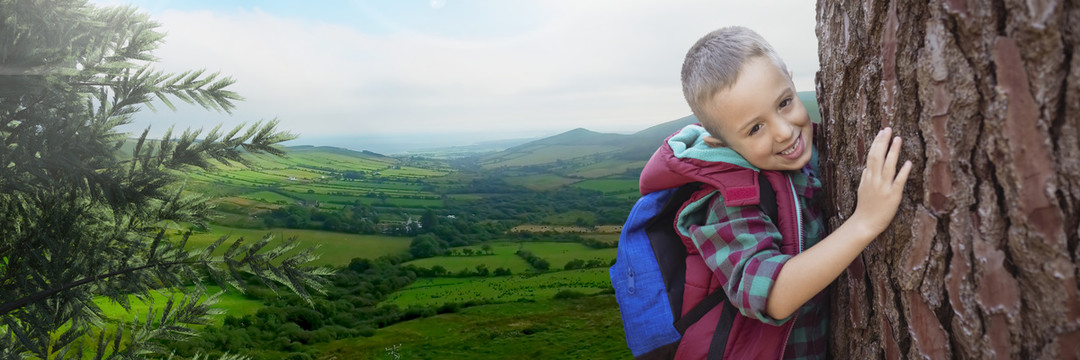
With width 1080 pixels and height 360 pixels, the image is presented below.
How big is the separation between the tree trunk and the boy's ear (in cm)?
36

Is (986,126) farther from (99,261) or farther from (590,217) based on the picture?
(590,217)

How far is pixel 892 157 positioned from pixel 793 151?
12.3 inches

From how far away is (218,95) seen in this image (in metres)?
5.38

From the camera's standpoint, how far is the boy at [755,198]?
4.75ft

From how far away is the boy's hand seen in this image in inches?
54.4

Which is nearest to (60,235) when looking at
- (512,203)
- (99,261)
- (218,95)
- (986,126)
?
(99,261)

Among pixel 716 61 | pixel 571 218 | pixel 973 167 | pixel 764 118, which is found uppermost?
pixel 716 61

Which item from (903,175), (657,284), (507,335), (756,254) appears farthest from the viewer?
(507,335)

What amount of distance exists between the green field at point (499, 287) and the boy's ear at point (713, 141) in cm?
1182

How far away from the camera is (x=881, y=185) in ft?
4.63

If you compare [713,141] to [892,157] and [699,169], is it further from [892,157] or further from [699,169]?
[892,157]

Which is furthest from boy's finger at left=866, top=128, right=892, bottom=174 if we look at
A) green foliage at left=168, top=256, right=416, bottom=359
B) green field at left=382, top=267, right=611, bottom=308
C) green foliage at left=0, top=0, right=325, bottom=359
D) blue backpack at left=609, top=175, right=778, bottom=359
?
green field at left=382, top=267, right=611, bottom=308

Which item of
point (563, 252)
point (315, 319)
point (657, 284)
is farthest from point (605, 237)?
point (657, 284)

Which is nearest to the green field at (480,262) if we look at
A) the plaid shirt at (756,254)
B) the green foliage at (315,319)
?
the green foliage at (315,319)
